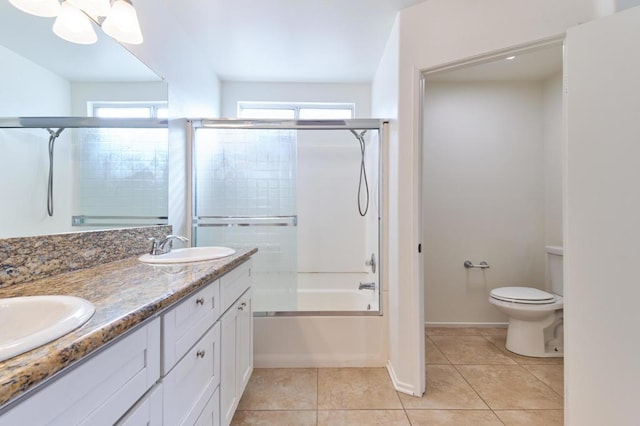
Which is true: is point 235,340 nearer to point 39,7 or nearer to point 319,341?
point 319,341

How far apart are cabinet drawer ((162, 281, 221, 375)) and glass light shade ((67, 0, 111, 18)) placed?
129 cm

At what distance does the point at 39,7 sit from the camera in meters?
1.06

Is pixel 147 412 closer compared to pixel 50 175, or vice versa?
pixel 147 412

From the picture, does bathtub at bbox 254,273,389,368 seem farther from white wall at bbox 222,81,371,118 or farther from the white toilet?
white wall at bbox 222,81,371,118

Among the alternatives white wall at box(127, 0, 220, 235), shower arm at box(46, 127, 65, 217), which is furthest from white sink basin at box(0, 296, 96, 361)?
white wall at box(127, 0, 220, 235)

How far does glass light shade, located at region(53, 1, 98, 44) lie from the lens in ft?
3.73

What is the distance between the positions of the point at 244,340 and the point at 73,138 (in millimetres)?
1241

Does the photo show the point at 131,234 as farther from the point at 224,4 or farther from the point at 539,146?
the point at 539,146

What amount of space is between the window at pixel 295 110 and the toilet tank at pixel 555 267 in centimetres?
218

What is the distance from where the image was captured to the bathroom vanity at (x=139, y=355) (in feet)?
1.56

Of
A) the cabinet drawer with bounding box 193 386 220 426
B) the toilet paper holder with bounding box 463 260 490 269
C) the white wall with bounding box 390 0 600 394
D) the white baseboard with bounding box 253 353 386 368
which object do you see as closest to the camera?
the cabinet drawer with bounding box 193 386 220 426

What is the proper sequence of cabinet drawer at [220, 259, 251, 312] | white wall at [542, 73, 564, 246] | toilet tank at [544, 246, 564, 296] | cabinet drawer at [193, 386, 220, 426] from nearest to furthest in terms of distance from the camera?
cabinet drawer at [193, 386, 220, 426] < cabinet drawer at [220, 259, 251, 312] < toilet tank at [544, 246, 564, 296] < white wall at [542, 73, 564, 246]

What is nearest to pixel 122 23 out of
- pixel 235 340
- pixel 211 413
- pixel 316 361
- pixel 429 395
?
pixel 235 340

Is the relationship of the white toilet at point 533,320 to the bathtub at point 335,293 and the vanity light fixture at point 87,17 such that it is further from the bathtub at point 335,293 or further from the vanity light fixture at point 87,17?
the vanity light fixture at point 87,17
